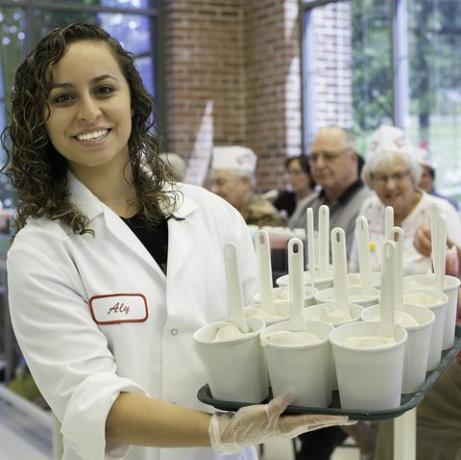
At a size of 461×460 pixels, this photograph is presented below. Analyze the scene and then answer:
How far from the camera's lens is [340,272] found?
1.20 metres

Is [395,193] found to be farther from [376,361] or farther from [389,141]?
[376,361]

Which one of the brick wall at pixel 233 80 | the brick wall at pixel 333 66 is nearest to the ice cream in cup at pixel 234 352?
the brick wall at pixel 333 66

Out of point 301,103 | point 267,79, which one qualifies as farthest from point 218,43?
point 301,103

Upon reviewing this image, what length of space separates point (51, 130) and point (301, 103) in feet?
16.4

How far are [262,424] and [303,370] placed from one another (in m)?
0.10

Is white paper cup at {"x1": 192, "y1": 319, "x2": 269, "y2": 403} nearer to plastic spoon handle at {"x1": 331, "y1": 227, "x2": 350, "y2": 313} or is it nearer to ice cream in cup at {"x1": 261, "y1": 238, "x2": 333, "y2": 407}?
ice cream in cup at {"x1": 261, "y1": 238, "x2": 333, "y2": 407}

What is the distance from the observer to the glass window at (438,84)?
5008mm

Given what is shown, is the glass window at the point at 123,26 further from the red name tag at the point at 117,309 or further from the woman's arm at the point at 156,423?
the woman's arm at the point at 156,423

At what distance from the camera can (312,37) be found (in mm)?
6113

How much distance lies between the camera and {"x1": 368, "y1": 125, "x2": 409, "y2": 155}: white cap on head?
3.40 meters

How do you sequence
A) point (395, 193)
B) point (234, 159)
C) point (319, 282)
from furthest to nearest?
point (234, 159) < point (395, 193) < point (319, 282)

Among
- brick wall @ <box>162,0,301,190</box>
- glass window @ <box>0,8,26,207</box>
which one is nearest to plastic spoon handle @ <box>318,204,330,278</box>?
brick wall @ <box>162,0,301,190</box>

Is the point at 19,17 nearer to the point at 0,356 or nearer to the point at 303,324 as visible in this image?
the point at 0,356

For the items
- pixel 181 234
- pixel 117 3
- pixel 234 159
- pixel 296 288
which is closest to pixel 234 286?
pixel 296 288
